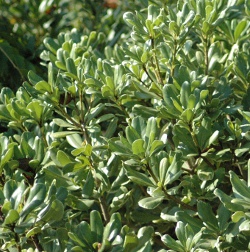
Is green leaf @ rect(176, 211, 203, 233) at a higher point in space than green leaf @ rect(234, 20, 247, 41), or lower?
lower

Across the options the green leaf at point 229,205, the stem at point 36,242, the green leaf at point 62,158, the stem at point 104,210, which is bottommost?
the stem at point 104,210

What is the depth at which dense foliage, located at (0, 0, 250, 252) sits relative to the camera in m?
1.44

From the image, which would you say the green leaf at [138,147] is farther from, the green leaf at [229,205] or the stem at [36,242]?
the stem at [36,242]

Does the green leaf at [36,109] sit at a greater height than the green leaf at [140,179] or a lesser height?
greater

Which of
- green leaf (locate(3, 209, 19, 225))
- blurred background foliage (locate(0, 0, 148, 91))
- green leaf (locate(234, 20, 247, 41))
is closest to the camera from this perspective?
green leaf (locate(3, 209, 19, 225))

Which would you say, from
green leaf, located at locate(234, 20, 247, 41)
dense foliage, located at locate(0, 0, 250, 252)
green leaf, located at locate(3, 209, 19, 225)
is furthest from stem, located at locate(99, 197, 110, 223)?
green leaf, located at locate(234, 20, 247, 41)

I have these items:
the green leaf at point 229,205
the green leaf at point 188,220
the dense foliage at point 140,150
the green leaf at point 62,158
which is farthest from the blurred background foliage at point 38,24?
the green leaf at point 229,205

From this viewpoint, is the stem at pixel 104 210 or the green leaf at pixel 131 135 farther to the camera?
the stem at pixel 104 210

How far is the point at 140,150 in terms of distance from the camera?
1.44 meters

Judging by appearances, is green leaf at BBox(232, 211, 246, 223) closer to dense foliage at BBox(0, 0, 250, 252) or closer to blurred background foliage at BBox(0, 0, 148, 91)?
dense foliage at BBox(0, 0, 250, 252)

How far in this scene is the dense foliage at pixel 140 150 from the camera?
4.71 ft

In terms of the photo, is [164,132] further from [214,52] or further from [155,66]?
[214,52]

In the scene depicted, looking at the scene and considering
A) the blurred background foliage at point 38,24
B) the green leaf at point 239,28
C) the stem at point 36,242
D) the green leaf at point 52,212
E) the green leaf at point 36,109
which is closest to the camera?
the green leaf at point 52,212

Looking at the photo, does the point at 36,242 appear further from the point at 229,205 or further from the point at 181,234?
the point at 229,205
